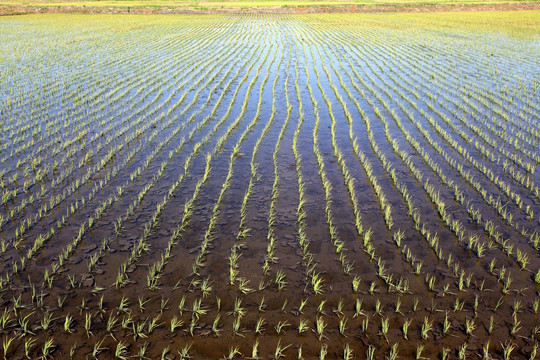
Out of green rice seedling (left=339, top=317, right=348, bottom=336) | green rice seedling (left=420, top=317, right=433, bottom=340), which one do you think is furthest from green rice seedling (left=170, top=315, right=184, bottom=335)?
green rice seedling (left=420, top=317, right=433, bottom=340)

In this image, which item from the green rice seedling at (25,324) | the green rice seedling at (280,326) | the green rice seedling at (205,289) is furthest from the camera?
the green rice seedling at (205,289)

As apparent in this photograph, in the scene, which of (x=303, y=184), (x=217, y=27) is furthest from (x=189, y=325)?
(x=217, y=27)

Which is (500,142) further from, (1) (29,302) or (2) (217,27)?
(2) (217,27)

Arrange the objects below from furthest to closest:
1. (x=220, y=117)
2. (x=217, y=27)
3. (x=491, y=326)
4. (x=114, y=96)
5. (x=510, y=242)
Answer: (x=217, y=27), (x=114, y=96), (x=220, y=117), (x=510, y=242), (x=491, y=326)

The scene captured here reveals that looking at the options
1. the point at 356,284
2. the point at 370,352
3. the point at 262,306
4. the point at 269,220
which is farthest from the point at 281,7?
the point at 370,352

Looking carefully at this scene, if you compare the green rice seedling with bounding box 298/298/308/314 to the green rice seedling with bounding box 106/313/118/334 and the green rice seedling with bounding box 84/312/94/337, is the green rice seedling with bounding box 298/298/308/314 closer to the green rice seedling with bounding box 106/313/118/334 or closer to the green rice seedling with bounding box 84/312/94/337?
the green rice seedling with bounding box 106/313/118/334

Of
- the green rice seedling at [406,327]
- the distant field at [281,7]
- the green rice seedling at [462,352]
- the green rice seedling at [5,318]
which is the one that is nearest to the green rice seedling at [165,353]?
the green rice seedling at [5,318]

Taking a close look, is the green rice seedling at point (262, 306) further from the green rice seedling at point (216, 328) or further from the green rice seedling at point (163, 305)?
the green rice seedling at point (163, 305)

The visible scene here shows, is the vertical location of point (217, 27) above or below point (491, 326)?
above
